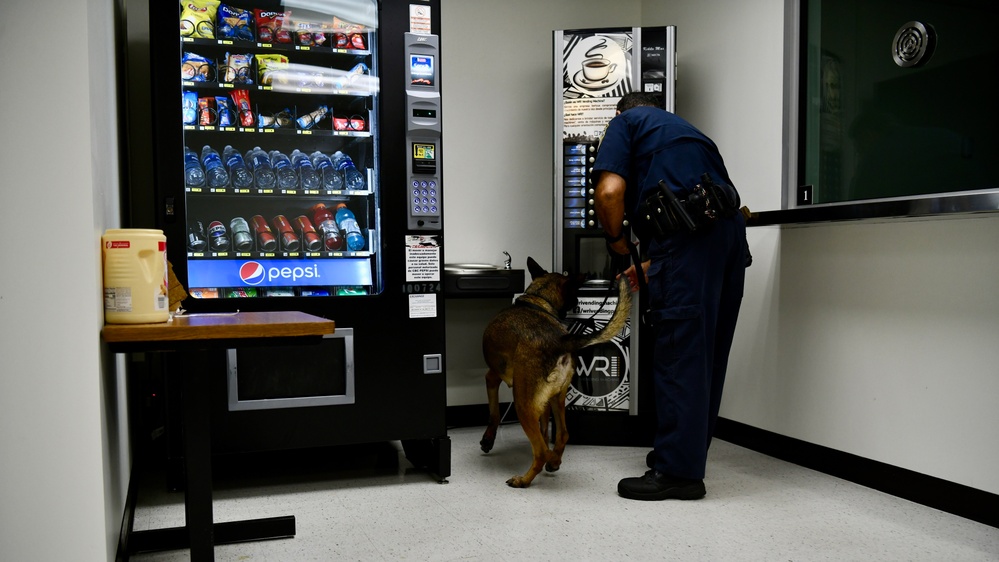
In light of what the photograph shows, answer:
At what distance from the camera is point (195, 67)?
289cm

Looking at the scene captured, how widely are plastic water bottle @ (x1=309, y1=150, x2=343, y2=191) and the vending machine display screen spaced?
0.53 meters

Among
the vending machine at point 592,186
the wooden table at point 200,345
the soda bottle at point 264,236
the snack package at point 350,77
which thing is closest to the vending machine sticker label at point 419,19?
the snack package at point 350,77

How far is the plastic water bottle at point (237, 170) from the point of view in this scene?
10.1 ft

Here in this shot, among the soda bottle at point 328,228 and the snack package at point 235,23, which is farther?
the soda bottle at point 328,228

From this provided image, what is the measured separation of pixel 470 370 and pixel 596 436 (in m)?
0.91

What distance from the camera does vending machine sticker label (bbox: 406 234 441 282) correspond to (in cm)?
309

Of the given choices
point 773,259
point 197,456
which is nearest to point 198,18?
point 197,456

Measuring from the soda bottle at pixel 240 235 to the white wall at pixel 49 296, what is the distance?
1455 millimetres

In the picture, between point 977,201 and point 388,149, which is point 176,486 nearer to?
point 388,149

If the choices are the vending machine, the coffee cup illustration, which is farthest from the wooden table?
the coffee cup illustration

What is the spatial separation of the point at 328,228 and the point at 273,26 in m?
0.89

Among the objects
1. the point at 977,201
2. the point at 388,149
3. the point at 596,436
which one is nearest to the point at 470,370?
the point at 596,436

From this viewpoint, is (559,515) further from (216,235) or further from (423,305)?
(216,235)

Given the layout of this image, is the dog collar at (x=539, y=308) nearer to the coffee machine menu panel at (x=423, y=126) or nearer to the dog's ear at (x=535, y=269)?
the dog's ear at (x=535, y=269)
